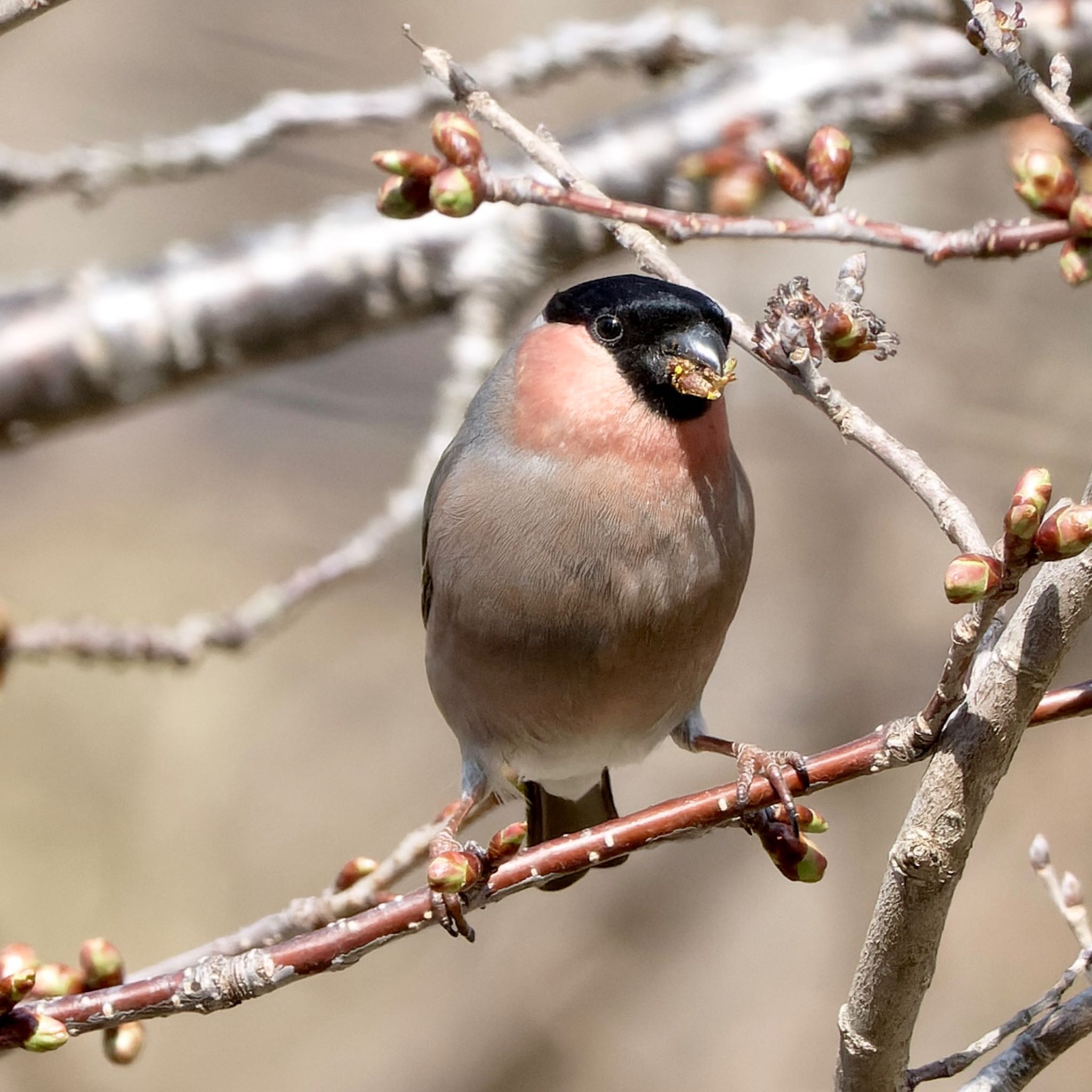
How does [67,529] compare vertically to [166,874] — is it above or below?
above

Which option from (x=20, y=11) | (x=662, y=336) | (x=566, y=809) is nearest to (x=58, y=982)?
(x=20, y=11)

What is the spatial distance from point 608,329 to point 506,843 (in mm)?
1112

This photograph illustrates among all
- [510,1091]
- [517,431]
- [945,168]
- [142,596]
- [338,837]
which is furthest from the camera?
[142,596]

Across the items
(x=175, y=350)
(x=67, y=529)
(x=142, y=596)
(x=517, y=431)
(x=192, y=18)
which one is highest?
(x=192, y=18)

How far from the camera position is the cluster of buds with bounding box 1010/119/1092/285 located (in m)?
1.92

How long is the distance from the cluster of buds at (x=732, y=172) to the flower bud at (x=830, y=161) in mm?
1297

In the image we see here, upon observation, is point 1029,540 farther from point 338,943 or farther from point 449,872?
point 338,943

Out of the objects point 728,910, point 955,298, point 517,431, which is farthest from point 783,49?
point 728,910

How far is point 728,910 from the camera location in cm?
659

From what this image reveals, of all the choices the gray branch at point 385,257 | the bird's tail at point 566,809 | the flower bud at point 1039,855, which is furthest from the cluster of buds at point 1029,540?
the gray branch at point 385,257

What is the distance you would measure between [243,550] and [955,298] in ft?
16.4

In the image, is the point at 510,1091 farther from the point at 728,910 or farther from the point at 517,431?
the point at 517,431

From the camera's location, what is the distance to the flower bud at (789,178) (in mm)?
2199

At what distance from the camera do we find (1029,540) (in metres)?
1.67
